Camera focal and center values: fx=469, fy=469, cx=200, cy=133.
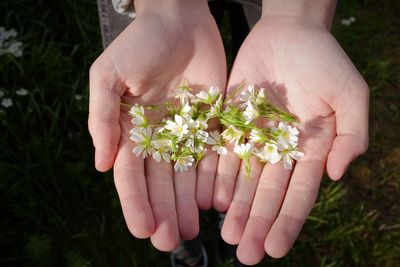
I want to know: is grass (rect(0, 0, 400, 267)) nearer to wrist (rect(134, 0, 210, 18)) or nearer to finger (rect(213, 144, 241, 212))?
finger (rect(213, 144, 241, 212))

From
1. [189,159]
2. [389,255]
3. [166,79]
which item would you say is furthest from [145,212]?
[389,255]

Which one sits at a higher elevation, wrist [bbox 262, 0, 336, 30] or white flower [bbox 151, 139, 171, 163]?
wrist [bbox 262, 0, 336, 30]

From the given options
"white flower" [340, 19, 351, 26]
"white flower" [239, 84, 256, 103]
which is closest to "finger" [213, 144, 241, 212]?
"white flower" [239, 84, 256, 103]

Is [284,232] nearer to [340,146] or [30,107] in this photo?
[340,146]

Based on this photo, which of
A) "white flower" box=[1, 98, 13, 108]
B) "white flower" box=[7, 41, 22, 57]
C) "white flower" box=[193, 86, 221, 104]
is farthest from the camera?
"white flower" box=[7, 41, 22, 57]

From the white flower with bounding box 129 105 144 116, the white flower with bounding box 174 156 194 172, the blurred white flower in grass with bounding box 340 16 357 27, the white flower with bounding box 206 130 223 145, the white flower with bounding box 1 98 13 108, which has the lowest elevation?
the white flower with bounding box 1 98 13 108

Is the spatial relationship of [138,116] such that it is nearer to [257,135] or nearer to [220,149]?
[220,149]

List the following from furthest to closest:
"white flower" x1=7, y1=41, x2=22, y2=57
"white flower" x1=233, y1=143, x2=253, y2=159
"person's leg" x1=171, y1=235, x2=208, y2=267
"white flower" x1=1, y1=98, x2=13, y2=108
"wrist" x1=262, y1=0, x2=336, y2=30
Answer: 1. "white flower" x1=7, y1=41, x2=22, y2=57
2. "white flower" x1=1, y1=98, x2=13, y2=108
3. "person's leg" x1=171, y1=235, x2=208, y2=267
4. "wrist" x1=262, y1=0, x2=336, y2=30
5. "white flower" x1=233, y1=143, x2=253, y2=159
